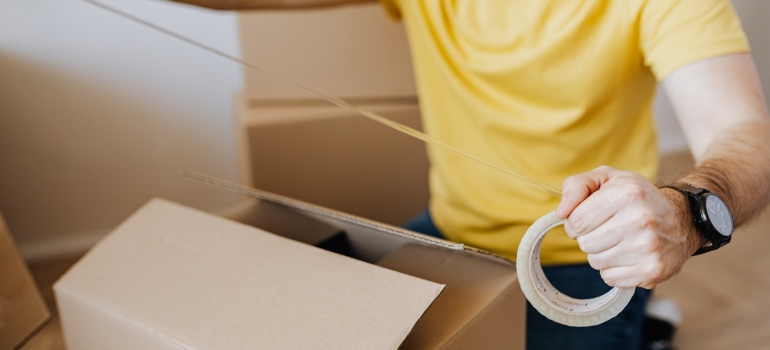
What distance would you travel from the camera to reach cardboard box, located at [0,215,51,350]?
2.00 feet

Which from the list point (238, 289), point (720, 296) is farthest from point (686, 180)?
point (720, 296)

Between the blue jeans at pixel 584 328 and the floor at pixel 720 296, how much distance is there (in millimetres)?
578

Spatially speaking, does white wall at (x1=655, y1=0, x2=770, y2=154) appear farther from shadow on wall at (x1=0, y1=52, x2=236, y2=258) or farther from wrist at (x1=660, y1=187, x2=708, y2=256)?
shadow on wall at (x1=0, y1=52, x2=236, y2=258)

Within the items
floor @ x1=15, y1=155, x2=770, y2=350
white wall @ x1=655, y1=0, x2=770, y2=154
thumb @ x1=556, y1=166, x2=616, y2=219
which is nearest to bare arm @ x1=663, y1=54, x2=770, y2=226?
thumb @ x1=556, y1=166, x2=616, y2=219

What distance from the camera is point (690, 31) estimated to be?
0.66 meters

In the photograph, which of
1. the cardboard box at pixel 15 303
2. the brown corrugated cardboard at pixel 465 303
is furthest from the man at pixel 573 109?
the cardboard box at pixel 15 303

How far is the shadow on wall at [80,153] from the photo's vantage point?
140 cm

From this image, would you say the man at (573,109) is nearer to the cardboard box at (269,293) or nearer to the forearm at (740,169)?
the forearm at (740,169)

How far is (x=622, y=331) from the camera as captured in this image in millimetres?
803

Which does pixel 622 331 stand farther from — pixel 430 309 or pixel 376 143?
pixel 376 143

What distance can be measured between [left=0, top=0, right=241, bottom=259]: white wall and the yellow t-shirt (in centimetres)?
75

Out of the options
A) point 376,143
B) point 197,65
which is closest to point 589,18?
point 376,143

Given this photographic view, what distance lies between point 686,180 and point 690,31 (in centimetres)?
21

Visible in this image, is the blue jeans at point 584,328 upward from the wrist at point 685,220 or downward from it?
downward
